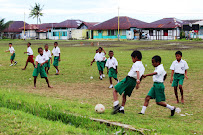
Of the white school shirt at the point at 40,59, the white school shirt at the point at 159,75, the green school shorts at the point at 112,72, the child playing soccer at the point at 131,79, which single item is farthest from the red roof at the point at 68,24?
the white school shirt at the point at 159,75

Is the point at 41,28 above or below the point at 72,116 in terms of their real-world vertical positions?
above

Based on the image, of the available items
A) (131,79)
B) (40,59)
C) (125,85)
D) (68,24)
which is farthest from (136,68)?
(68,24)

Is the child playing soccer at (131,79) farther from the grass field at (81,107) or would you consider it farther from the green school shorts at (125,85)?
the grass field at (81,107)

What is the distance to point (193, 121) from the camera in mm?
7496

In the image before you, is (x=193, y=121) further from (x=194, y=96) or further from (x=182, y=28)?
(x=182, y=28)

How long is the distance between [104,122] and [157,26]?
58.8 meters

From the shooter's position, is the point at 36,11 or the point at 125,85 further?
the point at 36,11

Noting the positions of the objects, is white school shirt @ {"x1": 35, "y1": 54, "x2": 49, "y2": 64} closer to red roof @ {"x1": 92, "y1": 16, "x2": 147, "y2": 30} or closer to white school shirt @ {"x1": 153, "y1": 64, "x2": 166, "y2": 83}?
white school shirt @ {"x1": 153, "y1": 64, "x2": 166, "y2": 83}

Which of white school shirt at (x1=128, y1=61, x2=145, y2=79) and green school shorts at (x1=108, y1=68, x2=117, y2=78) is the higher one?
white school shirt at (x1=128, y1=61, x2=145, y2=79)

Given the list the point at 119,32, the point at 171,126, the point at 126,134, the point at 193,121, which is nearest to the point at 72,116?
the point at 126,134

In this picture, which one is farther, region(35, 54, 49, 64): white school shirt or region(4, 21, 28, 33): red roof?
region(4, 21, 28, 33): red roof

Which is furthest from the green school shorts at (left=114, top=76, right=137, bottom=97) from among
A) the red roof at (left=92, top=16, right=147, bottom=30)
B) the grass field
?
the red roof at (left=92, top=16, right=147, bottom=30)

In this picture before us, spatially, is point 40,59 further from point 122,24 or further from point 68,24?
point 68,24

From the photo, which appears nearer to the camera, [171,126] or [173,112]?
[171,126]
